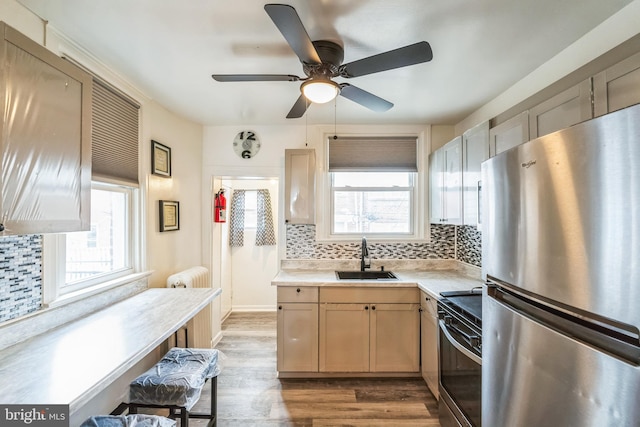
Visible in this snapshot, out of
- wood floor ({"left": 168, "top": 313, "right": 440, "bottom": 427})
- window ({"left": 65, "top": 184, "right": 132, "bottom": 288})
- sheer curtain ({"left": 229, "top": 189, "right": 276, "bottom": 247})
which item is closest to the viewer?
window ({"left": 65, "top": 184, "right": 132, "bottom": 288})

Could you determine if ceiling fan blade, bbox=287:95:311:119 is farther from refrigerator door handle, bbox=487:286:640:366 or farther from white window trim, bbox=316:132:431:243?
refrigerator door handle, bbox=487:286:640:366

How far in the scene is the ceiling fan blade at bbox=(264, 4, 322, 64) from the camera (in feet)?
3.37

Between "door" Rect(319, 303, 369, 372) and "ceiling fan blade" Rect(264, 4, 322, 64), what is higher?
"ceiling fan blade" Rect(264, 4, 322, 64)

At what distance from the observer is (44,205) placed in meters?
1.15

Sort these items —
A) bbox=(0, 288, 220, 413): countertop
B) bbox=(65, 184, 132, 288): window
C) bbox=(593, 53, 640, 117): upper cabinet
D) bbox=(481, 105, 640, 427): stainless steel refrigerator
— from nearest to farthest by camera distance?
bbox=(481, 105, 640, 427): stainless steel refrigerator < bbox=(0, 288, 220, 413): countertop < bbox=(593, 53, 640, 117): upper cabinet < bbox=(65, 184, 132, 288): window

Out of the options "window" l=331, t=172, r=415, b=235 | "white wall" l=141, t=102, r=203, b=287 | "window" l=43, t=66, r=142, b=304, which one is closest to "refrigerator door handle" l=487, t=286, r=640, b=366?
"window" l=331, t=172, r=415, b=235

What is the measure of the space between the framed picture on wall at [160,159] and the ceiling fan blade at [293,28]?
1718 millimetres

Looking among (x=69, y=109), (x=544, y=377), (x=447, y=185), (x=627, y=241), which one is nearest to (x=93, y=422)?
(x=69, y=109)

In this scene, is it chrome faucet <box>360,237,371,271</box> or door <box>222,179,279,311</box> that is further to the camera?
door <box>222,179,279,311</box>

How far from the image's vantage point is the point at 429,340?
7.39 feet

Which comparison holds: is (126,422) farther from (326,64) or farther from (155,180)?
(326,64)

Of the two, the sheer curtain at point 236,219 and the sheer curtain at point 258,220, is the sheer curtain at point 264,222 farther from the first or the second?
the sheer curtain at point 236,219

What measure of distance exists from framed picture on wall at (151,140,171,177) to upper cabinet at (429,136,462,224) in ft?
8.82

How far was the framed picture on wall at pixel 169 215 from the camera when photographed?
2479 mm
